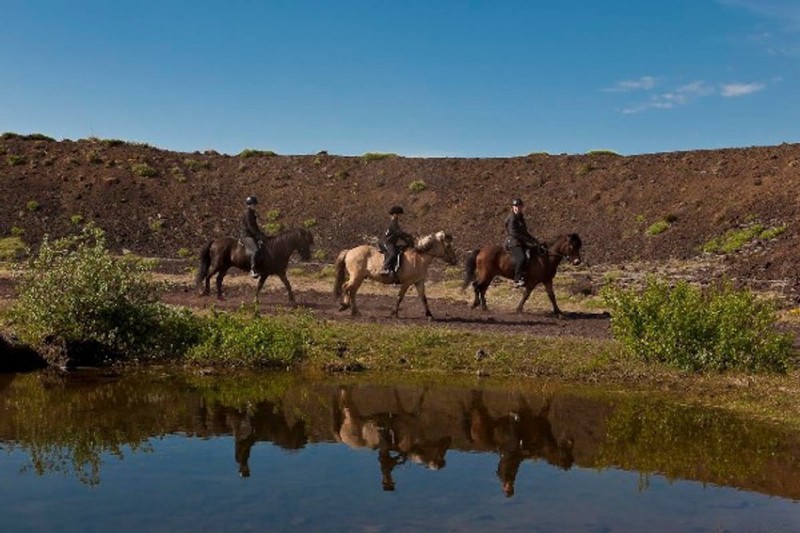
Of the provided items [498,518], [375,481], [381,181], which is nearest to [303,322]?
[375,481]

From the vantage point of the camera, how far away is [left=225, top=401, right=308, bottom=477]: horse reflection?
387 inches

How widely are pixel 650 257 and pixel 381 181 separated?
71.3ft

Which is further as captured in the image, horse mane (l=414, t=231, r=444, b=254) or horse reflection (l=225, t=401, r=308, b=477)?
horse mane (l=414, t=231, r=444, b=254)

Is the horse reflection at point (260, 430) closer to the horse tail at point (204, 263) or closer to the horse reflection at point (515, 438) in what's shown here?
the horse reflection at point (515, 438)

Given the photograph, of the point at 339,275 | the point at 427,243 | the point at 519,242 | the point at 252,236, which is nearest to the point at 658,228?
the point at 519,242

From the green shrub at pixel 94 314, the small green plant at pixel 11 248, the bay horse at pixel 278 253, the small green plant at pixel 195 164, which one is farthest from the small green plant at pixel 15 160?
the green shrub at pixel 94 314

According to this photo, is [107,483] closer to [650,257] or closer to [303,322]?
[303,322]

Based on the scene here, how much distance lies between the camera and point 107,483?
8297mm

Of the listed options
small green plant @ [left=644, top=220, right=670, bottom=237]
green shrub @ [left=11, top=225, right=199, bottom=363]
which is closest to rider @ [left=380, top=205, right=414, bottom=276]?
green shrub @ [left=11, top=225, right=199, bottom=363]

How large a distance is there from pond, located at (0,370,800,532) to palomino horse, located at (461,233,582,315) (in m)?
9.45

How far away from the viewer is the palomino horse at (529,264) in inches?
896

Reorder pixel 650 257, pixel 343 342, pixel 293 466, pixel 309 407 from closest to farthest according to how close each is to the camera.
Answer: pixel 293 466, pixel 309 407, pixel 343 342, pixel 650 257

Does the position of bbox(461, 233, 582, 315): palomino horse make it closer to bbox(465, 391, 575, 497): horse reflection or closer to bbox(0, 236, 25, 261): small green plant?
bbox(465, 391, 575, 497): horse reflection

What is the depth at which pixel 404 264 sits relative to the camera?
2130 centimetres
